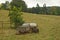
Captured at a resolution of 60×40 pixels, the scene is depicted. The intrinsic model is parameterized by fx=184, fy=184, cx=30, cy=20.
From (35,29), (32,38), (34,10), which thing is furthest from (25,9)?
(32,38)

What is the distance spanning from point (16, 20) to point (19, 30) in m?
6.68

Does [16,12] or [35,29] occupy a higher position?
[16,12]

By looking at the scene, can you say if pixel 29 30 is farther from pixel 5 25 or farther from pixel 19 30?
pixel 5 25

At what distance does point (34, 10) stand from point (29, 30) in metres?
52.2

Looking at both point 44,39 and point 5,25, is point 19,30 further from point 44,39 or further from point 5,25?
point 5,25

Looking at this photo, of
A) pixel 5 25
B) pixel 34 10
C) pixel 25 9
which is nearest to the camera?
pixel 5 25

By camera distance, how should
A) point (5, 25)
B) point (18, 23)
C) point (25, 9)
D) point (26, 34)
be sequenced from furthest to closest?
point (25, 9), point (5, 25), point (18, 23), point (26, 34)

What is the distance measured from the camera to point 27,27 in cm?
2977

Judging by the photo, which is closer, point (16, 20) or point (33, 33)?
point (33, 33)

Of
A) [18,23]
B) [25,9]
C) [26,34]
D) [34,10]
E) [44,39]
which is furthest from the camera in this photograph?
[34,10]

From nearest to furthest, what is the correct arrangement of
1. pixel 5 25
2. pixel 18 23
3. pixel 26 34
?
pixel 26 34 → pixel 18 23 → pixel 5 25

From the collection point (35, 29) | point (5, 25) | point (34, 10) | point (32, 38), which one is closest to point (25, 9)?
point (34, 10)

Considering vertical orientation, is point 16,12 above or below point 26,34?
above

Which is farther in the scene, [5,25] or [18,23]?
[5,25]
